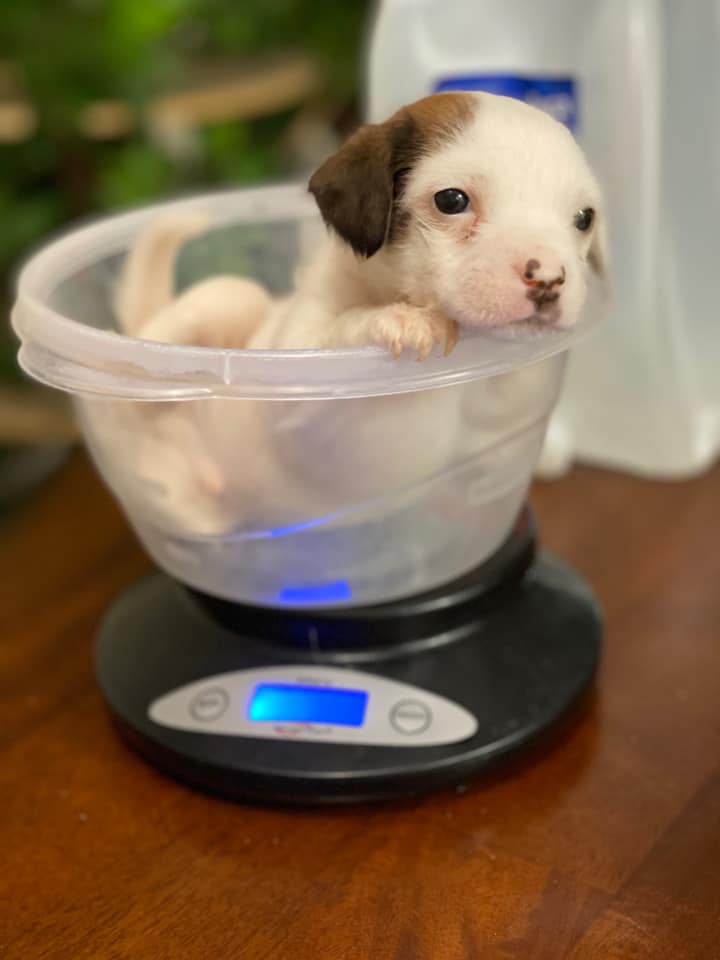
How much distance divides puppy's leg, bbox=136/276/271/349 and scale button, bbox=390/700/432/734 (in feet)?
0.82

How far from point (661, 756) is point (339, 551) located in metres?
0.22

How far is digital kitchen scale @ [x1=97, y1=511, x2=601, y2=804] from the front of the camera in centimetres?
59

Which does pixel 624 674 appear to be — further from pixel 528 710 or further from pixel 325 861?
pixel 325 861

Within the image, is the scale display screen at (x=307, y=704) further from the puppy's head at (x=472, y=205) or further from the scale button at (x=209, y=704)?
the puppy's head at (x=472, y=205)

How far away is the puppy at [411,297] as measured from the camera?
0.52 metres

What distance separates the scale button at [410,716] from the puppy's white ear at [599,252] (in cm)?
28

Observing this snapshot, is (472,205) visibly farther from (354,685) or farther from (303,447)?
(354,685)

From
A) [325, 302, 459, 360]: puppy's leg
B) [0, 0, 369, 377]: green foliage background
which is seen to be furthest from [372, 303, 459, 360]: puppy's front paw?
[0, 0, 369, 377]: green foliage background

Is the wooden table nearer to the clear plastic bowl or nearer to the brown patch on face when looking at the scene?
the clear plastic bowl

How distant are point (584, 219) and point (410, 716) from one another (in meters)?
0.29

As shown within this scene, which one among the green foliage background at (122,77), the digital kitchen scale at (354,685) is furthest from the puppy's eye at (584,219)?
the green foliage background at (122,77)

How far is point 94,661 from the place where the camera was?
2.37ft

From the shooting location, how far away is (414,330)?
51 cm

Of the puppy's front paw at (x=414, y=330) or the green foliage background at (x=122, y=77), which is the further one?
the green foliage background at (x=122, y=77)
